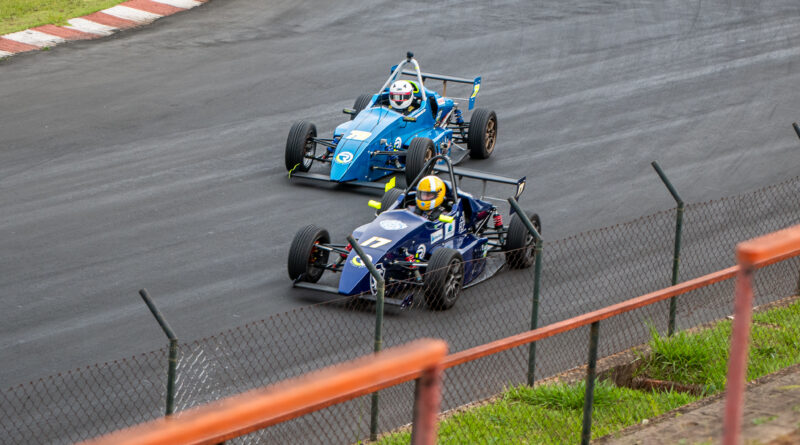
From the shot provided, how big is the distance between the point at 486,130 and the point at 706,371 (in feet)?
29.2

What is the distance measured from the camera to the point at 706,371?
9.25 meters

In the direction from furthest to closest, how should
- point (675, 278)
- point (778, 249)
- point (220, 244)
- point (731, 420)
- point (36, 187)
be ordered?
point (36, 187) < point (220, 244) < point (675, 278) < point (731, 420) < point (778, 249)

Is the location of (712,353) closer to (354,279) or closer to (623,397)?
(623,397)

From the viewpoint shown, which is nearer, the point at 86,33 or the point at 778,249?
the point at 778,249

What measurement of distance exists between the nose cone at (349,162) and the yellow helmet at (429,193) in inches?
141

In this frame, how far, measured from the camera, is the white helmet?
55.8ft

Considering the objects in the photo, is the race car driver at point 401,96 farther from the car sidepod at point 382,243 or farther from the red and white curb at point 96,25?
the red and white curb at point 96,25

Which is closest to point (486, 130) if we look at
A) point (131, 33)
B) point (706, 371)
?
point (706, 371)

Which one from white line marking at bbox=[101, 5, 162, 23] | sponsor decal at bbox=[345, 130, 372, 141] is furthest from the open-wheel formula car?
white line marking at bbox=[101, 5, 162, 23]

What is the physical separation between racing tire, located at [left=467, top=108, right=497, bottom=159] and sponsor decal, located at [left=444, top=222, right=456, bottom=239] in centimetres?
511

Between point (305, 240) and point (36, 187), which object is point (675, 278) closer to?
point (305, 240)

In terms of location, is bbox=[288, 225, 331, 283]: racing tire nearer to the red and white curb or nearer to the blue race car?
the blue race car

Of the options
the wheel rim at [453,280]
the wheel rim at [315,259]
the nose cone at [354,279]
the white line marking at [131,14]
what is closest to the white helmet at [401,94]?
the wheel rim at [315,259]

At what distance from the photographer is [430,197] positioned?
12.5 metres
